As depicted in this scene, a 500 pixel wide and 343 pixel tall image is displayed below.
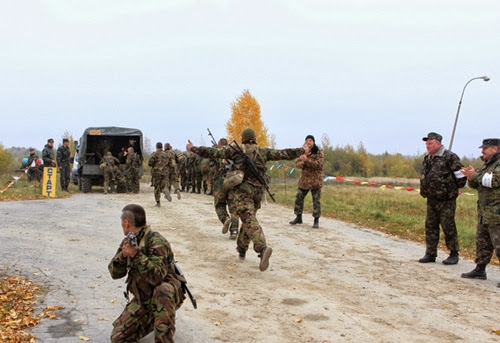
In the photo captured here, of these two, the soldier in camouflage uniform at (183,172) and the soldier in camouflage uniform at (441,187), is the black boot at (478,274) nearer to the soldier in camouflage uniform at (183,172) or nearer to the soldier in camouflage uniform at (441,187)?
the soldier in camouflage uniform at (441,187)

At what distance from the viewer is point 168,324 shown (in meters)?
4.33

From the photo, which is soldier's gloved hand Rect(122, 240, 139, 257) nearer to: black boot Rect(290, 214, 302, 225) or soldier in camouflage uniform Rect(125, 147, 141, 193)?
black boot Rect(290, 214, 302, 225)

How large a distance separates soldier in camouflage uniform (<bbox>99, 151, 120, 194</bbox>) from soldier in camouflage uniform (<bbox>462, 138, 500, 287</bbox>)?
1562cm

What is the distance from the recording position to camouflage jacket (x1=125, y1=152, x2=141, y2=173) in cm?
2078

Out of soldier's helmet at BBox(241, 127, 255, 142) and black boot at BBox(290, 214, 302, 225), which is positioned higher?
soldier's helmet at BBox(241, 127, 255, 142)

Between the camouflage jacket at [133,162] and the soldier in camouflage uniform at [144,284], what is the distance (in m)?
16.6

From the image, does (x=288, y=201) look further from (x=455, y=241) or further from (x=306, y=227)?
(x=455, y=241)

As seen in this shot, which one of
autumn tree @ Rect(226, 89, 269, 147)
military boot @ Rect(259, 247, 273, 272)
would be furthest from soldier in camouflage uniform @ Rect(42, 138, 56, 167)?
autumn tree @ Rect(226, 89, 269, 147)

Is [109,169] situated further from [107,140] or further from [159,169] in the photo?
[159,169]

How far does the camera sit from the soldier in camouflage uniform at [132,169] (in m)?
20.9

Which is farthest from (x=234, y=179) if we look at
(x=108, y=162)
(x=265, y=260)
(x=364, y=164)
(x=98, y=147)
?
(x=364, y=164)

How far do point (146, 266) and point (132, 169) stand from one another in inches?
684

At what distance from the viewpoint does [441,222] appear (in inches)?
328

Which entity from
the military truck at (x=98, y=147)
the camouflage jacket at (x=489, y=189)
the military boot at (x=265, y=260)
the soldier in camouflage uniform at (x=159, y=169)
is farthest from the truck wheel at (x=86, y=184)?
the camouflage jacket at (x=489, y=189)
